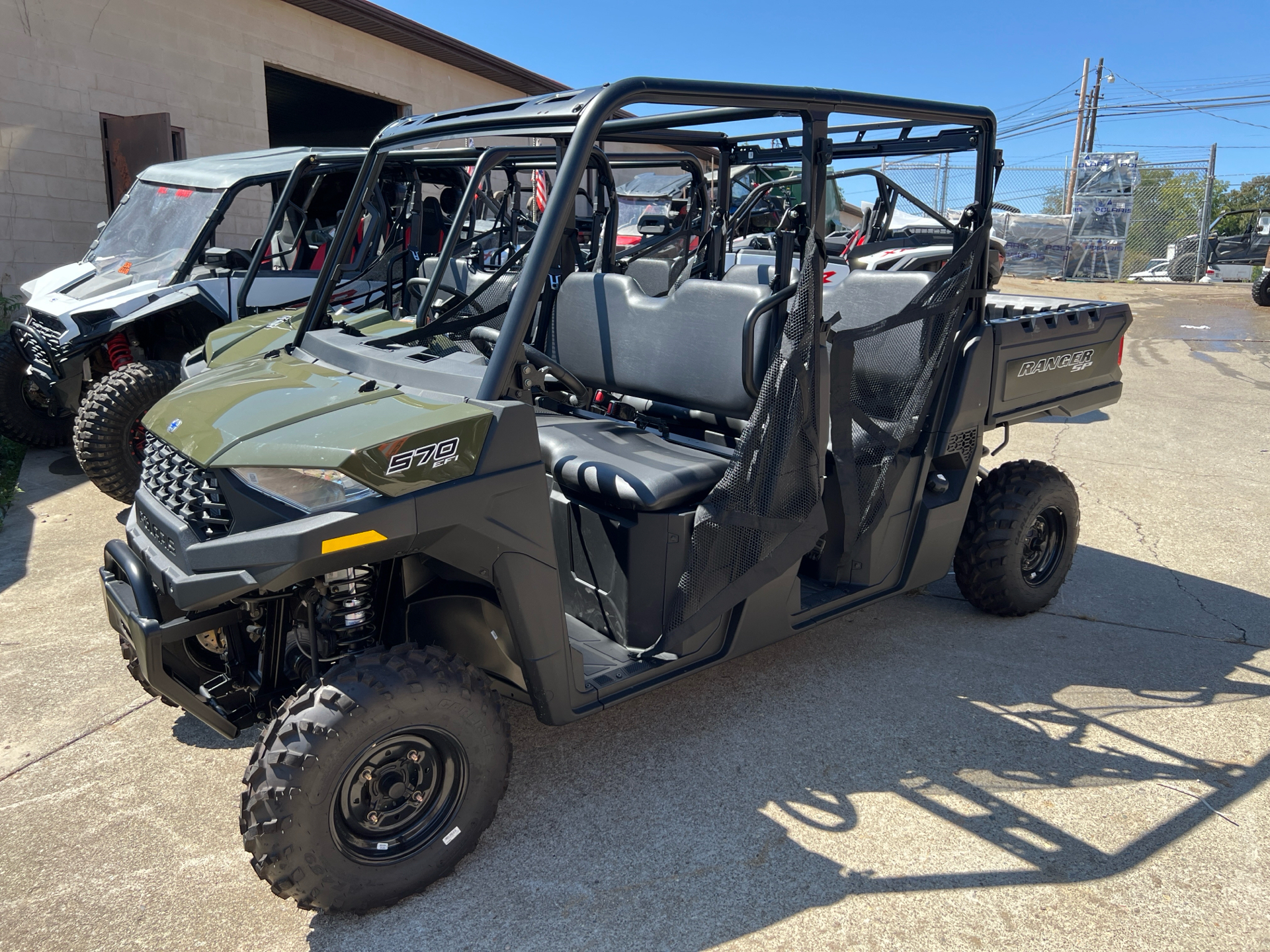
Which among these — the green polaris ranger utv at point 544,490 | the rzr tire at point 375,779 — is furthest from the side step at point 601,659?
the rzr tire at point 375,779

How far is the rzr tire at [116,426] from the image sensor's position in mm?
5309

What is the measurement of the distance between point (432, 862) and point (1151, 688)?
285 cm

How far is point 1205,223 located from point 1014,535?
2074 cm

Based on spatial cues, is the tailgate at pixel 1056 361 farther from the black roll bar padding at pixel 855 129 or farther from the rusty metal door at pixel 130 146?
the rusty metal door at pixel 130 146

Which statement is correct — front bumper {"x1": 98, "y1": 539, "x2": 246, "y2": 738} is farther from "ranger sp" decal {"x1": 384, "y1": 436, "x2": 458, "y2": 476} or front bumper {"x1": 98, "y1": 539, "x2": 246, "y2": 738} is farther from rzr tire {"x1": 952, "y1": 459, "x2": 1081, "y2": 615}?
rzr tire {"x1": 952, "y1": 459, "x2": 1081, "y2": 615}

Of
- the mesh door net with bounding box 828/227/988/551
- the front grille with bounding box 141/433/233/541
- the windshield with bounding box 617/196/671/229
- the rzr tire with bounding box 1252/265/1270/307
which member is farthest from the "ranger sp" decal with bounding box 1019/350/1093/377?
the rzr tire with bounding box 1252/265/1270/307

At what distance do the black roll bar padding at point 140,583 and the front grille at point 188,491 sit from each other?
0.56ft

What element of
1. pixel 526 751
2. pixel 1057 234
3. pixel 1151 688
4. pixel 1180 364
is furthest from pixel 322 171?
pixel 1057 234

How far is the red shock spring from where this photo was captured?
245 inches

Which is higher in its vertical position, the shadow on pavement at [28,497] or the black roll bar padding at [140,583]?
the black roll bar padding at [140,583]

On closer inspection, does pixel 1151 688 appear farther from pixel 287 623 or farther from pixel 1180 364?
pixel 1180 364

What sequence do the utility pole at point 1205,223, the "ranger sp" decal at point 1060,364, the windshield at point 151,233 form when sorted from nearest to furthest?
the "ranger sp" decal at point 1060,364 < the windshield at point 151,233 < the utility pole at point 1205,223

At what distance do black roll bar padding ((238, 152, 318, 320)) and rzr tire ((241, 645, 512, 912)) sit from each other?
4.50 meters

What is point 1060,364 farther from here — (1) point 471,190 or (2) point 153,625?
(2) point 153,625
